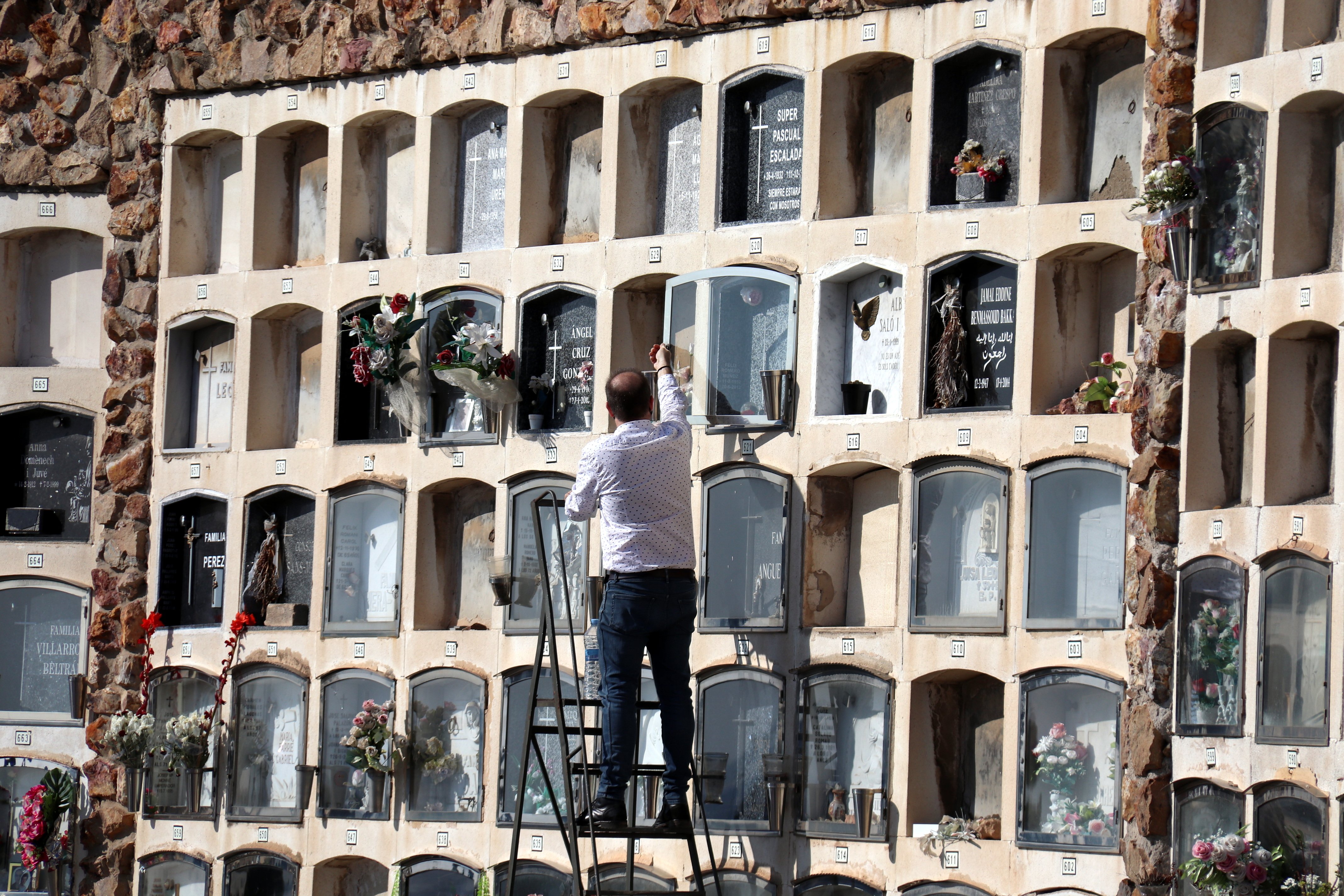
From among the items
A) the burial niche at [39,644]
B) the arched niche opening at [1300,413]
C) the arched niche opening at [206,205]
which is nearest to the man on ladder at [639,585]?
the arched niche opening at [1300,413]

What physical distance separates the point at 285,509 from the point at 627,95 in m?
2.88

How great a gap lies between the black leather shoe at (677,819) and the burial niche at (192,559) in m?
3.50

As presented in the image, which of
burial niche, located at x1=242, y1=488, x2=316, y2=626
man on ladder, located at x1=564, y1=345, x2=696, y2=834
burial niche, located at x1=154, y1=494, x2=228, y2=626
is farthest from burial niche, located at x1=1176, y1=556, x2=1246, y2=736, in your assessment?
burial niche, located at x1=154, y1=494, x2=228, y2=626

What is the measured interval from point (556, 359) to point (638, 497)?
1.91m

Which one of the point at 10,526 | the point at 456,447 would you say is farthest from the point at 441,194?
the point at 10,526

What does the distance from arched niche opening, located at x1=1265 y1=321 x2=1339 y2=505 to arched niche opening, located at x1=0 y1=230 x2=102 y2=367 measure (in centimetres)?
659

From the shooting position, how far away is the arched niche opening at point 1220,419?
8.06 m

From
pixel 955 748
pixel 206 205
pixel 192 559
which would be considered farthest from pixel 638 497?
pixel 206 205

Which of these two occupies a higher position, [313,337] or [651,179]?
[651,179]

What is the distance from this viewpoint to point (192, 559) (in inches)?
422

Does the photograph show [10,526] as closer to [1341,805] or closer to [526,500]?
[526,500]

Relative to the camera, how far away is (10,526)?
434 inches

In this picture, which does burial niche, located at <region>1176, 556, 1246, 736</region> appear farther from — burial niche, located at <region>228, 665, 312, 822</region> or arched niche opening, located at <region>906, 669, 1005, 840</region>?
burial niche, located at <region>228, 665, 312, 822</region>

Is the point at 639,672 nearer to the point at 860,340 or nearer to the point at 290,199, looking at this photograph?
the point at 860,340
